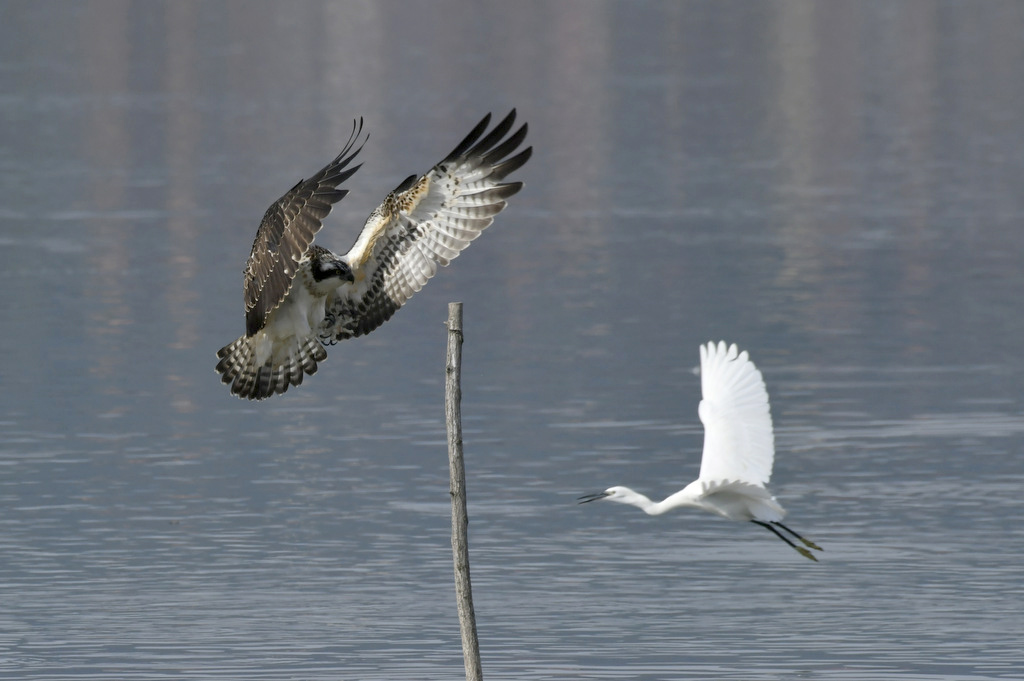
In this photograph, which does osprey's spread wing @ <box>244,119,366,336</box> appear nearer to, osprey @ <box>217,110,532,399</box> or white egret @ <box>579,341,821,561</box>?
osprey @ <box>217,110,532,399</box>

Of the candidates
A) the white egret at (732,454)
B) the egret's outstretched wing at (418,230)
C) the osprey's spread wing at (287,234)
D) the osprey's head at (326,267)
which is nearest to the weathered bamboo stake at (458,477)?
the osprey's spread wing at (287,234)

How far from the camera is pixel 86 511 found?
584 inches

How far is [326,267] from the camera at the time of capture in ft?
34.3

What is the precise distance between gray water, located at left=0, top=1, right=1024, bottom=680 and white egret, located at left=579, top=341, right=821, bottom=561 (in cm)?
88

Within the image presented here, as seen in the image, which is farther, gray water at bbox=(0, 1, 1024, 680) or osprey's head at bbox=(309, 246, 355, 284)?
gray water at bbox=(0, 1, 1024, 680)

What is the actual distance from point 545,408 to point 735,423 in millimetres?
5934

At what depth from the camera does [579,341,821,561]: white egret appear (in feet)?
36.4

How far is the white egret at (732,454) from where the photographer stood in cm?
1110

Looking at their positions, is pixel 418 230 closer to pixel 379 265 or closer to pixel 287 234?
pixel 379 265

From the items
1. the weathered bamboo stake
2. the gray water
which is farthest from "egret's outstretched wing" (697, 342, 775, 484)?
the weathered bamboo stake

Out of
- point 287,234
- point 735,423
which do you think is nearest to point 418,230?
point 287,234

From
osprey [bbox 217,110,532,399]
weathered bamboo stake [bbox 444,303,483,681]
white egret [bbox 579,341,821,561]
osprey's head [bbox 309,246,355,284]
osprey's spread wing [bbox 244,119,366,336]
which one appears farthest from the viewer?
white egret [bbox 579,341,821,561]

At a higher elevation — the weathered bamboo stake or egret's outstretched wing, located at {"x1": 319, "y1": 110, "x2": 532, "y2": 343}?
egret's outstretched wing, located at {"x1": 319, "y1": 110, "x2": 532, "y2": 343}

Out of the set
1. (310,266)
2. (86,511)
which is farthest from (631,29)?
(310,266)
